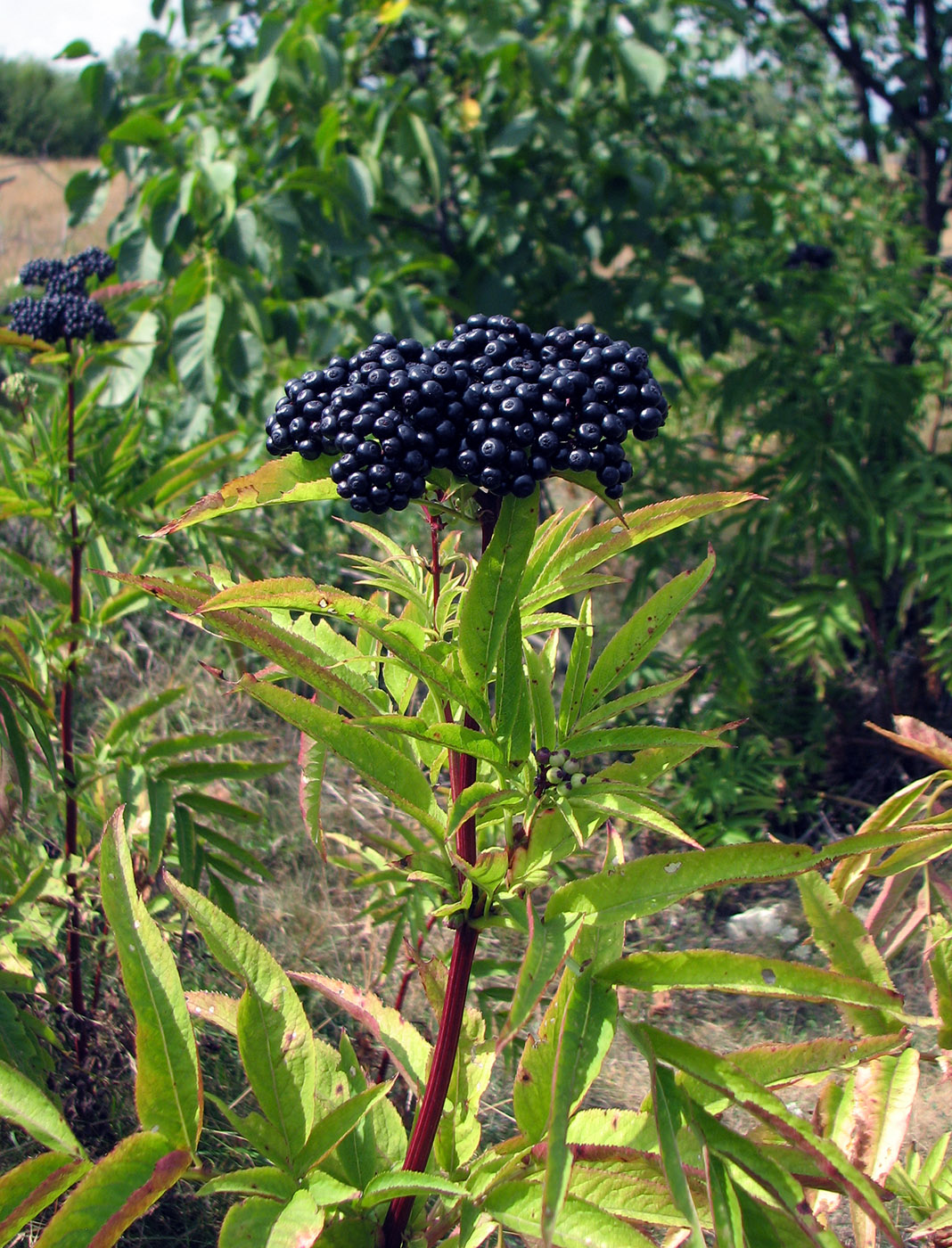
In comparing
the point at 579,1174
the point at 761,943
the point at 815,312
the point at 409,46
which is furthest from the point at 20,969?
the point at 409,46

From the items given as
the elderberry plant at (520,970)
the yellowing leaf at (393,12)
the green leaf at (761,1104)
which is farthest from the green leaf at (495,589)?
the yellowing leaf at (393,12)

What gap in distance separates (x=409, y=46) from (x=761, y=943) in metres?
3.69

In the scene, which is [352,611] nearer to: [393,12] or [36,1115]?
[36,1115]

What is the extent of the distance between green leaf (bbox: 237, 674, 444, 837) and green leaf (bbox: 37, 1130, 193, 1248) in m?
0.38

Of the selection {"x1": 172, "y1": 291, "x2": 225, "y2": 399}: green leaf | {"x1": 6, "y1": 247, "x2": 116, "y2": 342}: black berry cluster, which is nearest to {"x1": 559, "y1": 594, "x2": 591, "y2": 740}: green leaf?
{"x1": 6, "y1": 247, "x2": 116, "y2": 342}: black berry cluster

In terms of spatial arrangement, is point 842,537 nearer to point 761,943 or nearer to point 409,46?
point 761,943

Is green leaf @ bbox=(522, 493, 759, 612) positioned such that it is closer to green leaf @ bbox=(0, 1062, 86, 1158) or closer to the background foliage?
green leaf @ bbox=(0, 1062, 86, 1158)

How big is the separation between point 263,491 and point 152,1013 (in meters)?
0.52

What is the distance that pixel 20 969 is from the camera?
5.29ft

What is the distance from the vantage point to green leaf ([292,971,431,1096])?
1101mm

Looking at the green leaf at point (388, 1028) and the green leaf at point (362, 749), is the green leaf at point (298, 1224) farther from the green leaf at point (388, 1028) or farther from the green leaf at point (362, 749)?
the green leaf at point (362, 749)

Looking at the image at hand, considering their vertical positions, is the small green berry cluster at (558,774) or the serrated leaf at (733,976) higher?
the small green berry cluster at (558,774)

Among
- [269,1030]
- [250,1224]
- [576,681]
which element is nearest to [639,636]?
[576,681]

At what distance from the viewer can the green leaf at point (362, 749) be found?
825 mm
